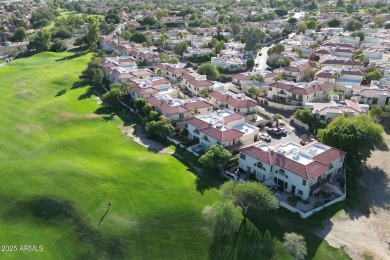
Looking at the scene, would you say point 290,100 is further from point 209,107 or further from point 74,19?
point 74,19

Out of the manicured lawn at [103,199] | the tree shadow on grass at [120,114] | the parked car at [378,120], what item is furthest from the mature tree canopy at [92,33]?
the parked car at [378,120]

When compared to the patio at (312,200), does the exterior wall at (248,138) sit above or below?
above

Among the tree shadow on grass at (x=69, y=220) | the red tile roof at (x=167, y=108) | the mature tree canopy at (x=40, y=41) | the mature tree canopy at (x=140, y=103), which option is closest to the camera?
the tree shadow on grass at (x=69, y=220)

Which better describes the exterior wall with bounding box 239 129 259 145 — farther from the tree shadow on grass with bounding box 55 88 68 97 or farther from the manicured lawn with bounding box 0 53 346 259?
the tree shadow on grass with bounding box 55 88 68 97

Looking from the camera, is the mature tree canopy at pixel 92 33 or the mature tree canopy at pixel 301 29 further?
the mature tree canopy at pixel 301 29

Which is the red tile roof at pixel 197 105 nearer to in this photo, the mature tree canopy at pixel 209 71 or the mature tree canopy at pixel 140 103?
the mature tree canopy at pixel 140 103
